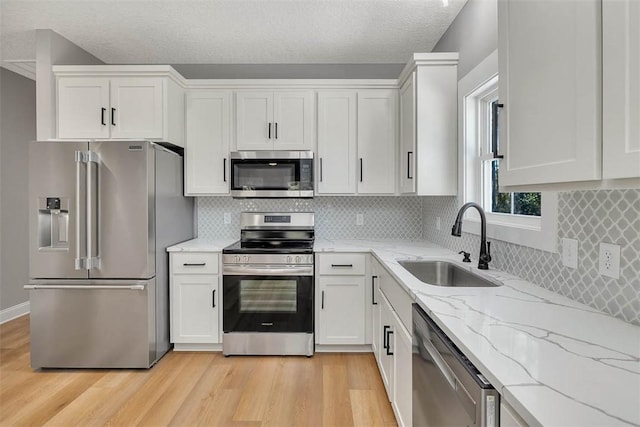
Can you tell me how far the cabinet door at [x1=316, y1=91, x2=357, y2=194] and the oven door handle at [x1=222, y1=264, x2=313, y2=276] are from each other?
0.75m

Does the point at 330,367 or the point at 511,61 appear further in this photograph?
the point at 330,367

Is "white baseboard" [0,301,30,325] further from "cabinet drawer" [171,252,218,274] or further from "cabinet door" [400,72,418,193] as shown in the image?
"cabinet door" [400,72,418,193]

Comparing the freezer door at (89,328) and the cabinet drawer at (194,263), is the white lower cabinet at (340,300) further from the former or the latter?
the freezer door at (89,328)

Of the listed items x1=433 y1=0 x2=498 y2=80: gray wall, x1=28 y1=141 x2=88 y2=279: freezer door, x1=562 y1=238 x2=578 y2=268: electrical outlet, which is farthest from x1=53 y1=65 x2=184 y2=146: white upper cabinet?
x1=562 y1=238 x2=578 y2=268: electrical outlet

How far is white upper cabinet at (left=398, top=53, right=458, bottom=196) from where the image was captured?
260 cm

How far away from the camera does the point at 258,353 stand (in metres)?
2.86

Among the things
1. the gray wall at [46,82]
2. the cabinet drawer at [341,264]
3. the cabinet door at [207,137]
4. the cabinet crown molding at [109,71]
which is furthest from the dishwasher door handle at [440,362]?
the gray wall at [46,82]

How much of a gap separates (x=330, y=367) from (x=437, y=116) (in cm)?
205

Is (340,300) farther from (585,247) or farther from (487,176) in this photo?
(585,247)

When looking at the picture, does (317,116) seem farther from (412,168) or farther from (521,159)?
(521,159)

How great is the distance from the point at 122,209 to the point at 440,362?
2.40m

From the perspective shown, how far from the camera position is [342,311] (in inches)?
115

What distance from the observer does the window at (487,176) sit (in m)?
1.84

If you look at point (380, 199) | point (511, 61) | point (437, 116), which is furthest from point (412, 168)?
point (511, 61)
